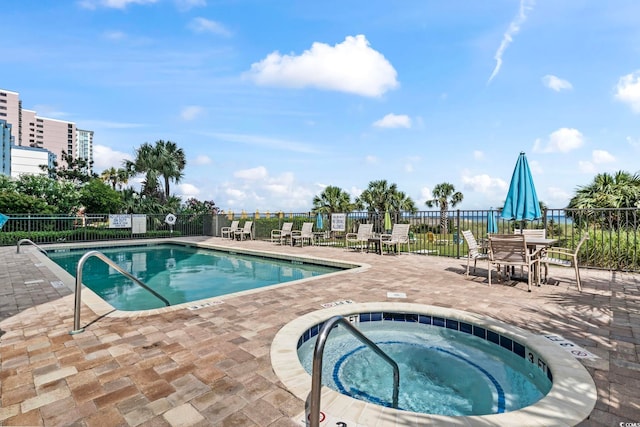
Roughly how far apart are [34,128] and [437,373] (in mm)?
151515

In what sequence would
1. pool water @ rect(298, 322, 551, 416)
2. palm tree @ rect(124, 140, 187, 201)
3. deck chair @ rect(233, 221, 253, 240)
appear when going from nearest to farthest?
pool water @ rect(298, 322, 551, 416) < deck chair @ rect(233, 221, 253, 240) < palm tree @ rect(124, 140, 187, 201)

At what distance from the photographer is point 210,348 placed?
284 centimetres

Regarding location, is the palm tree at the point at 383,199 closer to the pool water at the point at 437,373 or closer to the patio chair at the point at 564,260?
the patio chair at the point at 564,260

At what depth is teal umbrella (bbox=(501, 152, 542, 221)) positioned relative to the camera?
6.14 m

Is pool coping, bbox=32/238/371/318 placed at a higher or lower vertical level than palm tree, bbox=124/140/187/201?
lower

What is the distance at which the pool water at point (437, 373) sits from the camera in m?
2.47

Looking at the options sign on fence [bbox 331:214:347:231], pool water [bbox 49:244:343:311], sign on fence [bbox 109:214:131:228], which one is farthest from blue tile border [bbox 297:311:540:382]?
sign on fence [bbox 109:214:131:228]

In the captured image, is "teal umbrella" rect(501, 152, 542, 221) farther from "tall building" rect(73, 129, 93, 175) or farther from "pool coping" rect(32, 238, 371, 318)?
"tall building" rect(73, 129, 93, 175)

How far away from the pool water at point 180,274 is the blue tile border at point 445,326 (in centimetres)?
361

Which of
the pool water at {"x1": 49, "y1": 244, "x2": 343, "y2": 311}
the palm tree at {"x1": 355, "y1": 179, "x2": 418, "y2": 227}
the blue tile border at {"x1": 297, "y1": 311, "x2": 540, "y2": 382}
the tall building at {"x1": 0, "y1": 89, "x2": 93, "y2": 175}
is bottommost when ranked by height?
the pool water at {"x1": 49, "y1": 244, "x2": 343, "y2": 311}

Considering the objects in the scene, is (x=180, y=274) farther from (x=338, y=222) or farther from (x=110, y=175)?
(x=110, y=175)

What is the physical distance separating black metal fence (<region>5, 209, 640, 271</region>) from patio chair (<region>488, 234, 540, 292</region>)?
2.72m

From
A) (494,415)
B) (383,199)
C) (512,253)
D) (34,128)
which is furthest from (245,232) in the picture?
(34,128)

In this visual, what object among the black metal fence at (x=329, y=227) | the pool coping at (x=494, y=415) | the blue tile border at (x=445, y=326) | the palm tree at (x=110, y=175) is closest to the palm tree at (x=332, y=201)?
the black metal fence at (x=329, y=227)
